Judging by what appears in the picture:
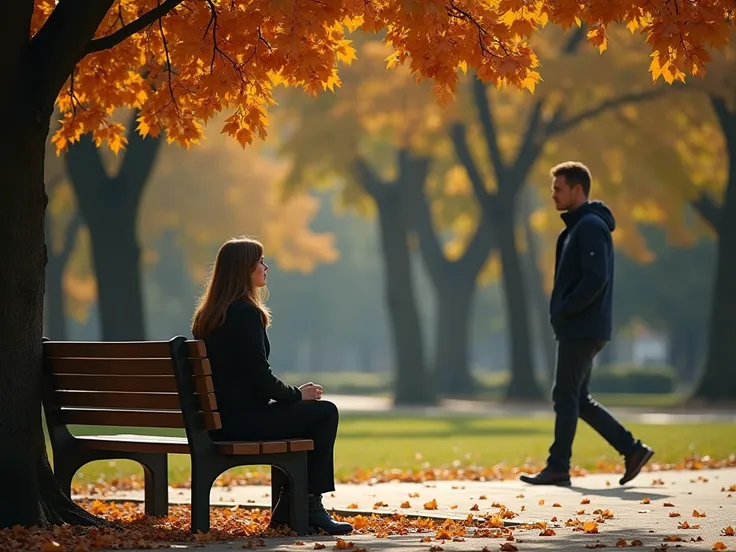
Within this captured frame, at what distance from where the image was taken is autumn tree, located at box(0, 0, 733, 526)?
767 centimetres

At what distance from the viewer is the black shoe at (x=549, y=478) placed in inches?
412

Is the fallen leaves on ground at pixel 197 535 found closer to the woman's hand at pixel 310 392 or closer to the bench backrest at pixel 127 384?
the bench backrest at pixel 127 384

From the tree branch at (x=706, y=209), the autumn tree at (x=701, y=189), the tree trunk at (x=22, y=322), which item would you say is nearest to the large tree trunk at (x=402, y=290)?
the autumn tree at (x=701, y=189)

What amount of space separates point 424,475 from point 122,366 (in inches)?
189

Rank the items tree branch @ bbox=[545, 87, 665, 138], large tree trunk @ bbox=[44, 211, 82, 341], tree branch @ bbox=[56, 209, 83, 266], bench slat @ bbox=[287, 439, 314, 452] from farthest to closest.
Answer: tree branch @ bbox=[56, 209, 83, 266] < large tree trunk @ bbox=[44, 211, 82, 341] < tree branch @ bbox=[545, 87, 665, 138] < bench slat @ bbox=[287, 439, 314, 452]

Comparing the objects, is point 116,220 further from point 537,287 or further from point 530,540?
point 537,287

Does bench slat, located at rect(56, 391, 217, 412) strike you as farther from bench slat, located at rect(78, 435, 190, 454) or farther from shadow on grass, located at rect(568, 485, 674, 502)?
shadow on grass, located at rect(568, 485, 674, 502)

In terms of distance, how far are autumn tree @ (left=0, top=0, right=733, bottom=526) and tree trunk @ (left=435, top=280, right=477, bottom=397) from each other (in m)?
26.4

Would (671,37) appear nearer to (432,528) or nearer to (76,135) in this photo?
(432,528)

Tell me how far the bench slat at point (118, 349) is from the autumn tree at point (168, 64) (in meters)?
0.14

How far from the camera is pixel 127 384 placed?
307 inches

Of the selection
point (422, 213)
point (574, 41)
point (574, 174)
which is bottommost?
point (574, 174)

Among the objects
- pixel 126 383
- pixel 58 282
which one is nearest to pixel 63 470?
pixel 126 383

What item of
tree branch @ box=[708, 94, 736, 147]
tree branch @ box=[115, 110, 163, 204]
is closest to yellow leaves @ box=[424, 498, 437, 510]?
tree branch @ box=[115, 110, 163, 204]
